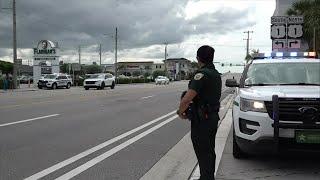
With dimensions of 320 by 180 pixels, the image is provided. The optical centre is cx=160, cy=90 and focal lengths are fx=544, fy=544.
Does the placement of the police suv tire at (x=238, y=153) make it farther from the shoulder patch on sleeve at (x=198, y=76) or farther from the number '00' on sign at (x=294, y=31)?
the number '00' on sign at (x=294, y=31)

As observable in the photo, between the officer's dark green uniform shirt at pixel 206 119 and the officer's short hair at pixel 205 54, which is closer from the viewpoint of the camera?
the officer's dark green uniform shirt at pixel 206 119

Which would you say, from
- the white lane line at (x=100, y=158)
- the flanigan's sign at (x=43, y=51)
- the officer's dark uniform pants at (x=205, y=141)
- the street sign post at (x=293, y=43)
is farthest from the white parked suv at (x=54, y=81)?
the officer's dark uniform pants at (x=205, y=141)

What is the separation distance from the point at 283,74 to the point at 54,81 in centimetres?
4897

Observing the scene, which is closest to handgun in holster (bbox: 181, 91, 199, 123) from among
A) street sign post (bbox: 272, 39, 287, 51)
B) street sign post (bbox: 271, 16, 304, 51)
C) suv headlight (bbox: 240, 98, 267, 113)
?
suv headlight (bbox: 240, 98, 267, 113)

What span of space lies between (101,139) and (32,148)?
191cm

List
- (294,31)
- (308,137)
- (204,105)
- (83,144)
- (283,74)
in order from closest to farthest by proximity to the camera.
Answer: (204,105), (308,137), (283,74), (83,144), (294,31)

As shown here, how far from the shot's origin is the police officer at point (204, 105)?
6.18 m

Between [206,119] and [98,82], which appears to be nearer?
[206,119]

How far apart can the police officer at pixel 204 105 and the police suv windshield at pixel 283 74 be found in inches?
132

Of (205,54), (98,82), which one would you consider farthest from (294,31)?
(98,82)

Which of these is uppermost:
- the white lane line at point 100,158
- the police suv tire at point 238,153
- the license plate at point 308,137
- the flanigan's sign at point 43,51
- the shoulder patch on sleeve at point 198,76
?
the flanigan's sign at point 43,51

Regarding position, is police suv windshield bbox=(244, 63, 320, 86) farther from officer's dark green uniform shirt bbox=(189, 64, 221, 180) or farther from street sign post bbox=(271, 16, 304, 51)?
street sign post bbox=(271, 16, 304, 51)

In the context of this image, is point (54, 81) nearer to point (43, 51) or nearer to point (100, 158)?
point (43, 51)

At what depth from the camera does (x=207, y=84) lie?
6254mm
